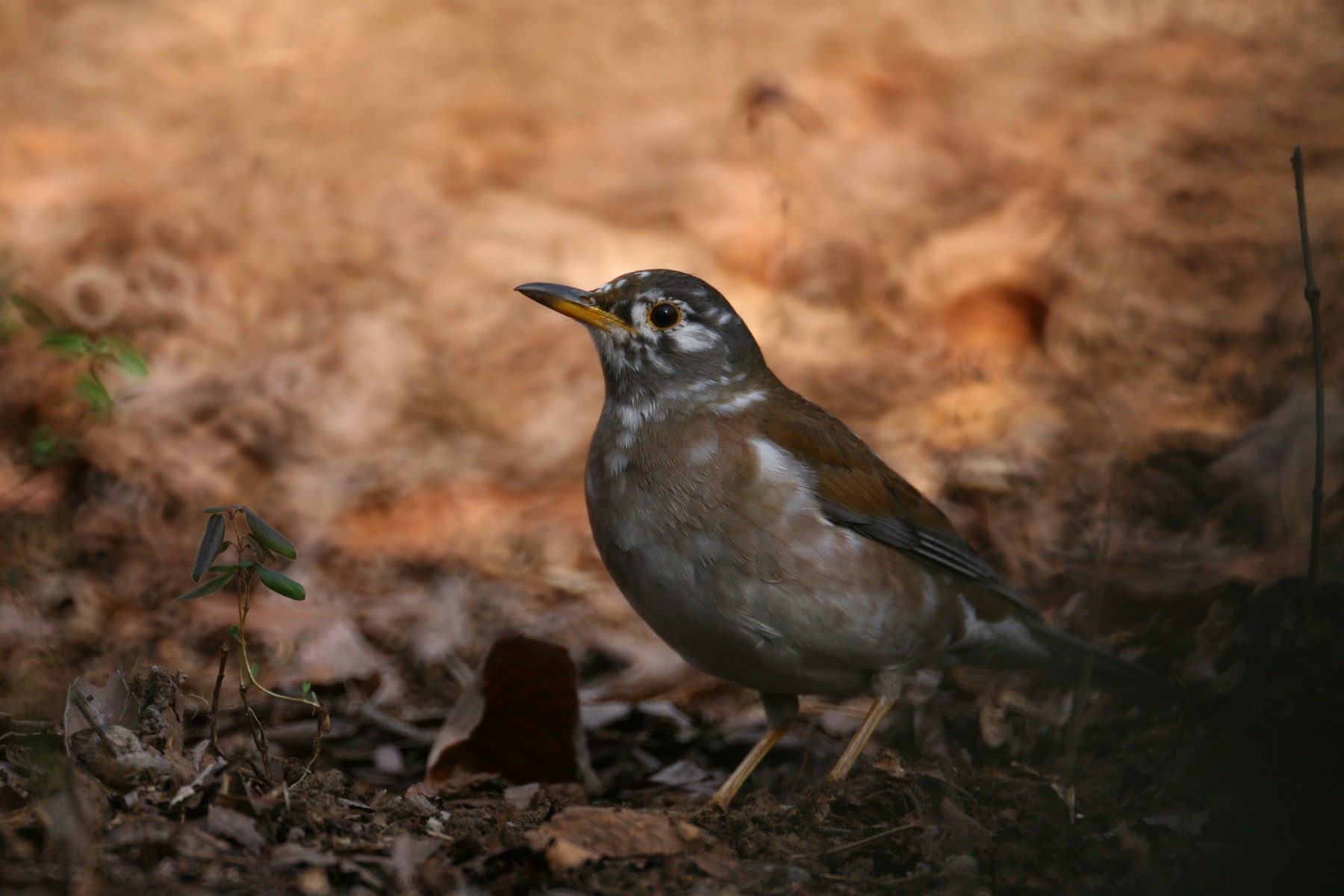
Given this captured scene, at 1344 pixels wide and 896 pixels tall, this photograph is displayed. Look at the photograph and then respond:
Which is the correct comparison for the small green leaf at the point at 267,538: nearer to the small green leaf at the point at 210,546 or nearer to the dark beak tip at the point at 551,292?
the small green leaf at the point at 210,546

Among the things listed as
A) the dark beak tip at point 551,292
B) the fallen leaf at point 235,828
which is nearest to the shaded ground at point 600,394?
the fallen leaf at point 235,828

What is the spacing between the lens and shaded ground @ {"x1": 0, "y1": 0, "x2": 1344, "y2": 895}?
4.21 m

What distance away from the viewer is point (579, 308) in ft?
19.6

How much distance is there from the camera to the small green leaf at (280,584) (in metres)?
4.03

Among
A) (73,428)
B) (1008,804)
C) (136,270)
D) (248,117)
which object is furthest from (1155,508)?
(248,117)

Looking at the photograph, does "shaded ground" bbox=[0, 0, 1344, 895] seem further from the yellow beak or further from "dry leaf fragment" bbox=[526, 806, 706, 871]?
→ the yellow beak

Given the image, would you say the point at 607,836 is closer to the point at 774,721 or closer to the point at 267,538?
the point at 267,538

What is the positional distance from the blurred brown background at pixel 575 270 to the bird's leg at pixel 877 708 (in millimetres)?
1354

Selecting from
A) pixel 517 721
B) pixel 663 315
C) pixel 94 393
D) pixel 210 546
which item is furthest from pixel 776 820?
pixel 94 393

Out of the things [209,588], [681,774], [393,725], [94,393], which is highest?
[94,393]

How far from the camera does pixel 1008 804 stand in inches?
189

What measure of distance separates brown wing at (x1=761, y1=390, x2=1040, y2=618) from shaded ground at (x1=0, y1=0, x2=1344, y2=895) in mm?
805

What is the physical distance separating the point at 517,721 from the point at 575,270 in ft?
17.6

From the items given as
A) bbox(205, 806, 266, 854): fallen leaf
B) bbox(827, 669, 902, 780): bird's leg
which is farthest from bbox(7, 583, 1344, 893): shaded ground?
bbox(827, 669, 902, 780): bird's leg
